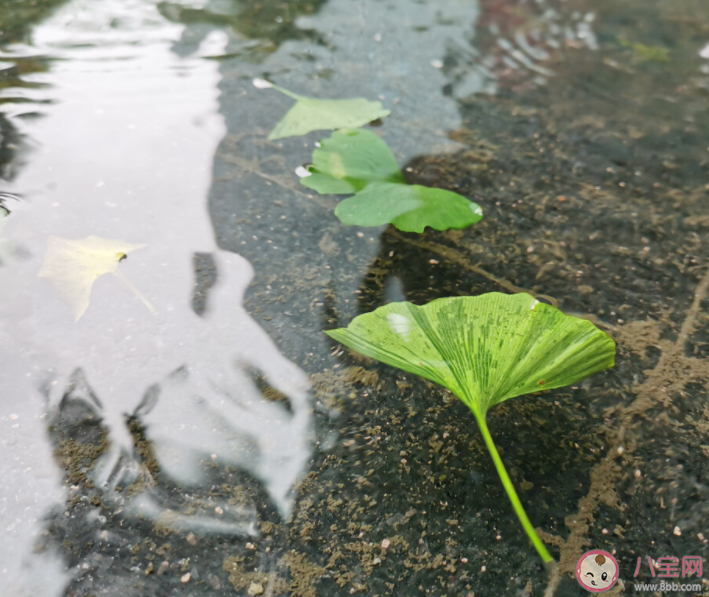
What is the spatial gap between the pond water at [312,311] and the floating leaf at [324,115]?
27mm

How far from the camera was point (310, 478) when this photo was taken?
2.17 ft

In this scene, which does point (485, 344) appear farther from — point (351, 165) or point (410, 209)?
point (351, 165)

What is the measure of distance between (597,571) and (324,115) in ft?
2.88

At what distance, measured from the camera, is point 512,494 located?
2.06 ft

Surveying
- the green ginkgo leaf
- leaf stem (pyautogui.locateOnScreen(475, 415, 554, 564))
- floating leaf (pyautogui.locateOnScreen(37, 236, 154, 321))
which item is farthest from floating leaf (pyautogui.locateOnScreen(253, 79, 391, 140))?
leaf stem (pyautogui.locateOnScreen(475, 415, 554, 564))

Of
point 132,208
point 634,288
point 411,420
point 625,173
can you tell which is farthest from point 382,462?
point 625,173

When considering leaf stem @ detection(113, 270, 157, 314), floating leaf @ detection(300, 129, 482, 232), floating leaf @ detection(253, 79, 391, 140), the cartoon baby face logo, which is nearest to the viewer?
the cartoon baby face logo

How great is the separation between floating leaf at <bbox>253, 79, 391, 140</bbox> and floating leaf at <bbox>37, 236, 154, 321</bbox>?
1.26 ft

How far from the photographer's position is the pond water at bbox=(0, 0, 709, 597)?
0.61 meters

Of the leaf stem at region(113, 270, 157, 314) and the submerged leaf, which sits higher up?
the submerged leaf

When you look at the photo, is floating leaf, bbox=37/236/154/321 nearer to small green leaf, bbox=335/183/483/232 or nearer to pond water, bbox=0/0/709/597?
pond water, bbox=0/0/709/597

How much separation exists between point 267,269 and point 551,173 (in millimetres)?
547

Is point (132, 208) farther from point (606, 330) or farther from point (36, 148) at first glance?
point (606, 330)

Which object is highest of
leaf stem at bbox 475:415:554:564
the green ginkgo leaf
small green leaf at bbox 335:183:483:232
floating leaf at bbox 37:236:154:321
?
small green leaf at bbox 335:183:483:232
